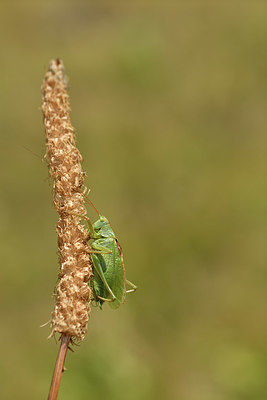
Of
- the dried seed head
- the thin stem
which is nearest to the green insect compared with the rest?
the dried seed head

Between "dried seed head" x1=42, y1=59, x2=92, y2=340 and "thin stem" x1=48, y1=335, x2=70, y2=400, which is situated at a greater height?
"dried seed head" x1=42, y1=59, x2=92, y2=340

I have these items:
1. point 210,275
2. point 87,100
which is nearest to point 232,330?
point 210,275

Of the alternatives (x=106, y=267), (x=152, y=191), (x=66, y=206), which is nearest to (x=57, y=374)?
(x=66, y=206)

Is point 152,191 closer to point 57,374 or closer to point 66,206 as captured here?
point 66,206

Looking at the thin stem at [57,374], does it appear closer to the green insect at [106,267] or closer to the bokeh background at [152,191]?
the green insect at [106,267]

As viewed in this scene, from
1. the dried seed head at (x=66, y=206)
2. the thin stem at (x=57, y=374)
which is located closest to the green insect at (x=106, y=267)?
the dried seed head at (x=66, y=206)

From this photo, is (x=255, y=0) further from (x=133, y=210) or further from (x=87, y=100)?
(x=133, y=210)

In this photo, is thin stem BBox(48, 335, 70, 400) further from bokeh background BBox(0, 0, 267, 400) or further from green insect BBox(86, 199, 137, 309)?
bokeh background BBox(0, 0, 267, 400)
